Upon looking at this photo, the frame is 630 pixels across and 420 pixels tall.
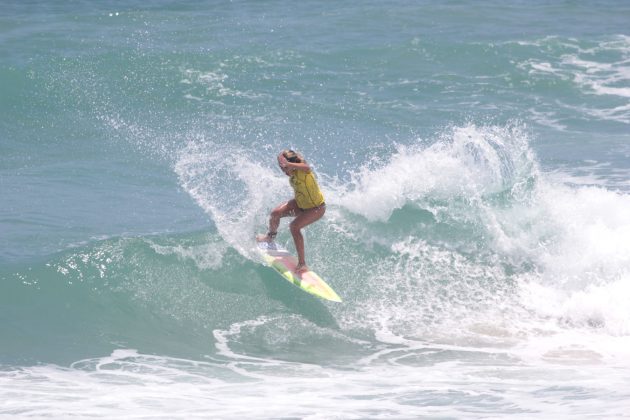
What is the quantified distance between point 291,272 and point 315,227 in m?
1.61

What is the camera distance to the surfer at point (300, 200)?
1053cm

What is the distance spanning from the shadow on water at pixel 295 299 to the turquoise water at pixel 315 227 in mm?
39

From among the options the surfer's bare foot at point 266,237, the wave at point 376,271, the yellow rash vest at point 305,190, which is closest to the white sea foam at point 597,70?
the wave at point 376,271

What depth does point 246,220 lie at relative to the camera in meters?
12.6

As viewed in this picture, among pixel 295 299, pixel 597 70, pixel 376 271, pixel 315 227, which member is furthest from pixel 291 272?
pixel 597 70

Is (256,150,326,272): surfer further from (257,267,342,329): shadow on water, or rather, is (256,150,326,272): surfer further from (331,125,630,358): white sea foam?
(331,125,630,358): white sea foam

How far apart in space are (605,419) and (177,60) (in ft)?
52.0

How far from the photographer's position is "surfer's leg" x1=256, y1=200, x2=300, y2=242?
11.2 meters

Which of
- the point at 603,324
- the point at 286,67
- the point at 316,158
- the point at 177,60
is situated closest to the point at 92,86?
the point at 177,60

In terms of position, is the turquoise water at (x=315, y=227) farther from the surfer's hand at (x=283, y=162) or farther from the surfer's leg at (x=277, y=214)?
the surfer's hand at (x=283, y=162)

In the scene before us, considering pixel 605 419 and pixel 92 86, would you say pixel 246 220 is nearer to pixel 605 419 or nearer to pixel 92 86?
pixel 605 419

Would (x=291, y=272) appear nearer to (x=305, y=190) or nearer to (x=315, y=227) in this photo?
(x=305, y=190)

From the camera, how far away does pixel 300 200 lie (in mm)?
10930

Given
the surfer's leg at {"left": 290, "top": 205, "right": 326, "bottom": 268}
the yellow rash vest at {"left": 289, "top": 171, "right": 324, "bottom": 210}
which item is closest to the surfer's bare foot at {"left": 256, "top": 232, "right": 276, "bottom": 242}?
the surfer's leg at {"left": 290, "top": 205, "right": 326, "bottom": 268}
